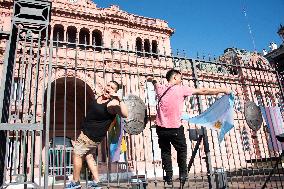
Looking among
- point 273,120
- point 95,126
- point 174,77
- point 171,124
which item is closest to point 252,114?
point 273,120

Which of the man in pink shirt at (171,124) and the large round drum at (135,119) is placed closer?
the man in pink shirt at (171,124)

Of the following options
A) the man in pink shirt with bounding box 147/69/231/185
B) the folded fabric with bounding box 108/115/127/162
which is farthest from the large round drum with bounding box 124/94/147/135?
the man in pink shirt with bounding box 147/69/231/185

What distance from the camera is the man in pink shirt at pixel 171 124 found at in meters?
4.26

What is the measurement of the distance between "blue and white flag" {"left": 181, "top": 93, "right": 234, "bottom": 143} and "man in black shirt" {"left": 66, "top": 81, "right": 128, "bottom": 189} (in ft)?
5.02

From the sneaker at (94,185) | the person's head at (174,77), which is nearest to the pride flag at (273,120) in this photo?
the person's head at (174,77)

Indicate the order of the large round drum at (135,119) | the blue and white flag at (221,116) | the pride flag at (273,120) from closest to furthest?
the blue and white flag at (221,116), the large round drum at (135,119), the pride flag at (273,120)

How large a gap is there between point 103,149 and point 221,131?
55.8 feet

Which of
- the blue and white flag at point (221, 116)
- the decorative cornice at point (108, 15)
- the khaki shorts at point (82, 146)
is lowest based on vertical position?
the khaki shorts at point (82, 146)

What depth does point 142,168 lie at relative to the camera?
59.3ft

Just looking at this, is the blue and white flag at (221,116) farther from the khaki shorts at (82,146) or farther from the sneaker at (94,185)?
the sneaker at (94,185)

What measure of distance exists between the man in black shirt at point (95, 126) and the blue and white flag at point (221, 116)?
5.02 ft

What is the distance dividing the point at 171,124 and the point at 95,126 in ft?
3.98

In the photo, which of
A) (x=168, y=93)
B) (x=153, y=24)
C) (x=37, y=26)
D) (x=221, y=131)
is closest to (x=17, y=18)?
(x=37, y=26)

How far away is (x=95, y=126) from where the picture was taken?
14.2 ft
